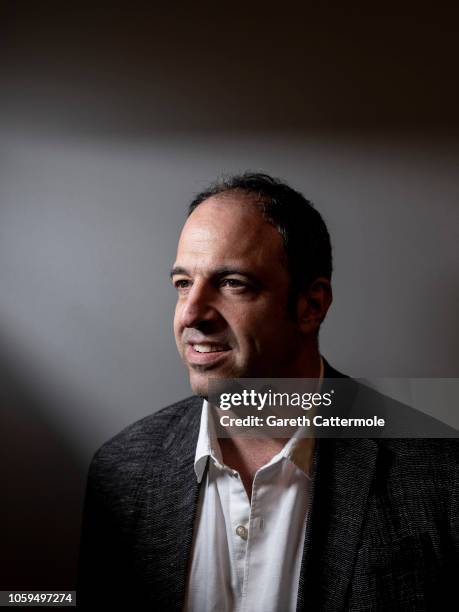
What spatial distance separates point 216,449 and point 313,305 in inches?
14.9

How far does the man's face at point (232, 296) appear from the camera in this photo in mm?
1041

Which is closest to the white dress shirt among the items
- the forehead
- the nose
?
the nose

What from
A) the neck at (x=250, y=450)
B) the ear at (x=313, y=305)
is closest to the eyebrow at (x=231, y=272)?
the ear at (x=313, y=305)

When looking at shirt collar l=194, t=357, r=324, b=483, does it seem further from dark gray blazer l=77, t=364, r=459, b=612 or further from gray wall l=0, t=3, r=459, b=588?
gray wall l=0, t=3, r=459, b=588

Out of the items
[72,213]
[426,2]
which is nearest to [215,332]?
[72,213]

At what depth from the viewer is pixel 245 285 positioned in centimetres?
105

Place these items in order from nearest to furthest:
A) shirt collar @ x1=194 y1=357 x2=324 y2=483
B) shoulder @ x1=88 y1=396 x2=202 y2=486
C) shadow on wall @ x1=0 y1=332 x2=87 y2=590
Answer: shirt collar @ x1=194 y1=357 x2=324 y2=483
shoulder @ x1=88 y1=396 x2=202 y2=486
shadow on wall @ x1=0 y1=332 x2=87 y2=590

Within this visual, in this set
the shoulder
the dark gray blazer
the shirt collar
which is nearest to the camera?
the dark gray blazer

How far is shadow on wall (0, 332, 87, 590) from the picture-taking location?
4.55ft

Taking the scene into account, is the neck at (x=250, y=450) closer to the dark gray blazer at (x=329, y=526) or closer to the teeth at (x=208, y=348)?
the dark gray blazer at (x=329, y=526)

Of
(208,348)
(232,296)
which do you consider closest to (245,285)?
(232,296)

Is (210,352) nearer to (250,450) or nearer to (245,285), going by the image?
(245,285)

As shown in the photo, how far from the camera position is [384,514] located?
3.26 feet

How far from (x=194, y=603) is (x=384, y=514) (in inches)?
16.6
